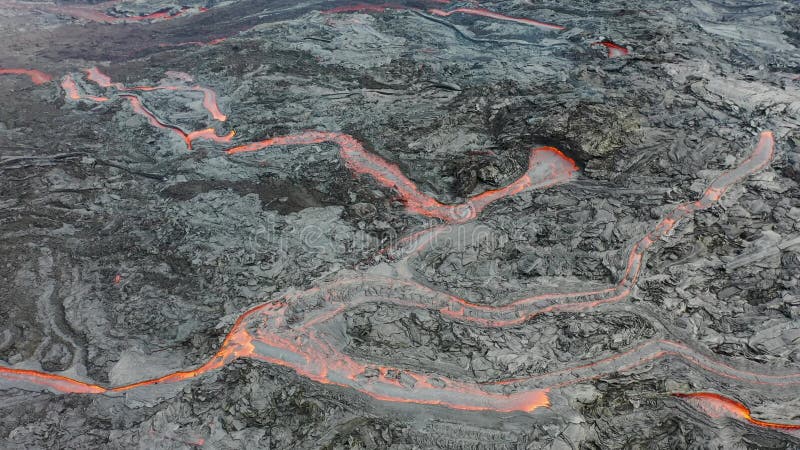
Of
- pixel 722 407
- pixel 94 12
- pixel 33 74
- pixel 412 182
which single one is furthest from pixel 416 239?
pixel 94 12

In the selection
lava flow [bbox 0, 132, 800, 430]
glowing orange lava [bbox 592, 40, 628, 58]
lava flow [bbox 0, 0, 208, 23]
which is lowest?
lava flow [bbox 0, 132, 800, 430]

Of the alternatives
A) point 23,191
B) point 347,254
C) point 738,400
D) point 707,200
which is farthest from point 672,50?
point 23,191

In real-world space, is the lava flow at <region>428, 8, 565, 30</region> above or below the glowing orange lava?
above

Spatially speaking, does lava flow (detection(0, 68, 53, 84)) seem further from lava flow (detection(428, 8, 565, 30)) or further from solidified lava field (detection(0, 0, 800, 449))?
lava flow (detection(428, 8, 565, 30))

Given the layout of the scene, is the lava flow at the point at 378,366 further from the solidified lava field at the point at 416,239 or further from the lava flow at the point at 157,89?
the lava flow at the point at 157,89

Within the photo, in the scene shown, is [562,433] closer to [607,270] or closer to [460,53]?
[607,270]

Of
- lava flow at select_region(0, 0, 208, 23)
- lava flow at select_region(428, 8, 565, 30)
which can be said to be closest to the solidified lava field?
lava flow at select_region(428, 8, 565, 30)

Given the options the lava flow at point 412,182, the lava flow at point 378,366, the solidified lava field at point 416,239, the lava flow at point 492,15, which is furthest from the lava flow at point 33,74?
the lava flow at point 492,15
